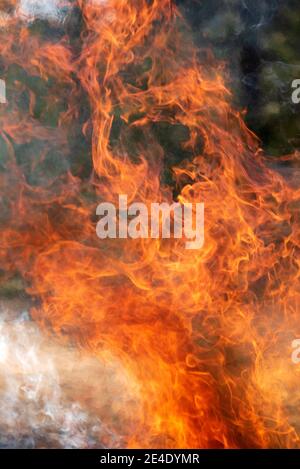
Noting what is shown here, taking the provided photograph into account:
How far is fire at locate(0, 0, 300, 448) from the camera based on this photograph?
14.0 ft

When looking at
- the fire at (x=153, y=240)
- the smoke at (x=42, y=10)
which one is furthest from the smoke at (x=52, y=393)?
the smoke at (x=42, y=10)

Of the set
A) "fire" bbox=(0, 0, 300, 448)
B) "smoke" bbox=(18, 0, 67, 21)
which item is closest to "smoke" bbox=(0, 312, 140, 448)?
"fire" bbox=(0, 0, 300, 448)

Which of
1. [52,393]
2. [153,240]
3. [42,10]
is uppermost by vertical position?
[42,10]

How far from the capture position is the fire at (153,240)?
168 inches

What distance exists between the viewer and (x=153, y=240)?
5.45m

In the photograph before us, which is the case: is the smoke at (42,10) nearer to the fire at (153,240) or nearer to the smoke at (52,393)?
the fire at (153,240)

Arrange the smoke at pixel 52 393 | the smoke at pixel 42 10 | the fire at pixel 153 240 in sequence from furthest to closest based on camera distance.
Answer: the smoke at pixel 42 10 → the fire at pixel 153 240 → the smoke at pixel 52 393

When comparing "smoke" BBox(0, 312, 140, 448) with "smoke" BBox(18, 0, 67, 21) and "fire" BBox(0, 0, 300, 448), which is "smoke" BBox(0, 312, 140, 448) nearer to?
"fire" BBox(0, 0, 300, 448)

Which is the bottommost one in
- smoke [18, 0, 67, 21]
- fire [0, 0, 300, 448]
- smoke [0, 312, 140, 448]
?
smoke [0, 312, 140, 448]

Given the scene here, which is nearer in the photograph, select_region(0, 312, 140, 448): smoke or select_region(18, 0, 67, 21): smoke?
select_region(0, 312, 140, 448): smoke

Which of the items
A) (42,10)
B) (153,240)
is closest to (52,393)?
(153,240)

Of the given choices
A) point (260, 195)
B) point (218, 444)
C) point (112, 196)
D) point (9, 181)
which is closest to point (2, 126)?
point (9, 181)

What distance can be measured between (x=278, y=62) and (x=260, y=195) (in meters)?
1.81

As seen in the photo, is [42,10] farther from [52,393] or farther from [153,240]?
[52,393]
